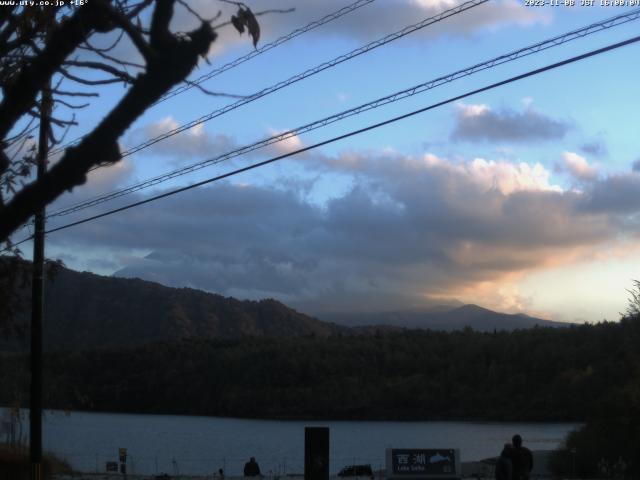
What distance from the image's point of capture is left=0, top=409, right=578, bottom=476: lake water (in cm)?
6115

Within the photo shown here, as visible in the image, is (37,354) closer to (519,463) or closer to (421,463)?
(421,463)

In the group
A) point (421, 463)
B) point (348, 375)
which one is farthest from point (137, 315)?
point (421, 463)

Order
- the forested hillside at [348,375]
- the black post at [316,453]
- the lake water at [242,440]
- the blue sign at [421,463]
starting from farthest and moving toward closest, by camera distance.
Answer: the forested hillside at [348,375] < the lake water at [242,440] < the blue sign at [421,463] < the black post at [316,453]

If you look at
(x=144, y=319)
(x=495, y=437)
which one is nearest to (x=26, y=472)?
(x=495, y=437)

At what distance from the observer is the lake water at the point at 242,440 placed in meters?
61.2

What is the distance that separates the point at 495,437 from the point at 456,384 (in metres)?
29.1

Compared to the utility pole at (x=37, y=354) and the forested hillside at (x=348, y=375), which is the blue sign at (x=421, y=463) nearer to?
the utility pole at (x=37, y=354)

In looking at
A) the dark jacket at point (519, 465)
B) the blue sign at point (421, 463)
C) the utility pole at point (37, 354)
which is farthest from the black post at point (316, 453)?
the utility pole at point (37, 354)

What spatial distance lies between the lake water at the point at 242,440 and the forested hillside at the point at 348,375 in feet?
11.8

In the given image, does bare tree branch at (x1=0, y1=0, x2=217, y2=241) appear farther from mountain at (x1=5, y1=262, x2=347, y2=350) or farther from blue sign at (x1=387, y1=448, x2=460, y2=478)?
mountain at (x1=5, y1=262, x2=347, y2=350)

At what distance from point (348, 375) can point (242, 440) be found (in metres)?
31.8

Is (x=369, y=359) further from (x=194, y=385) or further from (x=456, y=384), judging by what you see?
(x=194, y=385)

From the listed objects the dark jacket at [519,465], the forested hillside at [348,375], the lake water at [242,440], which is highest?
the dark jacket at [519,465]

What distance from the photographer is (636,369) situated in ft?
110
